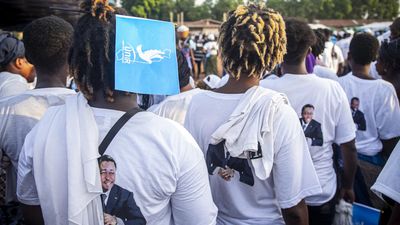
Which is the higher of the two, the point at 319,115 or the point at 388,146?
the point at 319,115

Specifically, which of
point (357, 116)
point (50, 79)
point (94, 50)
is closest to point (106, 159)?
point (94, 50)

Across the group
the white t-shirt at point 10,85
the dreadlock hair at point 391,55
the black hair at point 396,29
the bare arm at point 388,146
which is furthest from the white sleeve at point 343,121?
the black hair at point 396,29

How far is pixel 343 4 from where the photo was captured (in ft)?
209

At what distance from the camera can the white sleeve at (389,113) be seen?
3223 millimetres

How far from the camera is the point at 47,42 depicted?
218 cm

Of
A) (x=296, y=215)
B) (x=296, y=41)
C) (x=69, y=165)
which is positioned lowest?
(x=296, y=215)

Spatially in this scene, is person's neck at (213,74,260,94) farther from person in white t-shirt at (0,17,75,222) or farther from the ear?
the ear

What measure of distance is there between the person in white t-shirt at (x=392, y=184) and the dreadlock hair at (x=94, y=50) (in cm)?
107

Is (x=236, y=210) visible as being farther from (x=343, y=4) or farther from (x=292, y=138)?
(x=343, y=4)

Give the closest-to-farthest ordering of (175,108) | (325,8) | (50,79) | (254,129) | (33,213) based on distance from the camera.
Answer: (33,213) → (254,129) → (50,79) → (175,108) → (325,8)

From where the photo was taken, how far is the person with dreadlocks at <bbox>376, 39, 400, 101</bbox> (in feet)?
9.07

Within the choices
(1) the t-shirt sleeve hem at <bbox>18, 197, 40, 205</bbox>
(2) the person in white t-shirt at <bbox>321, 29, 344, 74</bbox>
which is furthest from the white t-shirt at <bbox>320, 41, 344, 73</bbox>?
(1) the t-shirt sleeve hem at <bbox>18, 197, 40, 205</bbox>

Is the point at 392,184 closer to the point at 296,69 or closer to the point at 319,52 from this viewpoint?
the point at 296,69

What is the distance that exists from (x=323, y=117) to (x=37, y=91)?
160 centimetres
